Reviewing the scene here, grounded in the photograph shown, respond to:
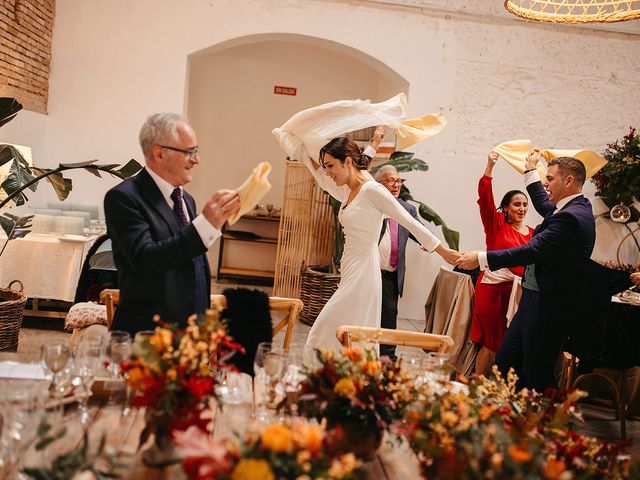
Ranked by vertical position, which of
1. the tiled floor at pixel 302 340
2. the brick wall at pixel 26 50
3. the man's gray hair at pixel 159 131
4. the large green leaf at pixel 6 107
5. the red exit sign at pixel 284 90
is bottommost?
the tiled floor at pixel 302 340

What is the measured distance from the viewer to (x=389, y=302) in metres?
5.48

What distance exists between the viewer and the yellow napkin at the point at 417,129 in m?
5.22

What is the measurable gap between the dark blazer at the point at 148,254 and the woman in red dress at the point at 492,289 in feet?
10.8

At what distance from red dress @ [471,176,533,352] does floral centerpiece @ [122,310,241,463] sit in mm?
3983

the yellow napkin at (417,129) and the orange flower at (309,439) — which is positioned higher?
the yellow napkin at (417,129)

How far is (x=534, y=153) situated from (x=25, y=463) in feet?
13.6

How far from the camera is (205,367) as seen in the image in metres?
1.72

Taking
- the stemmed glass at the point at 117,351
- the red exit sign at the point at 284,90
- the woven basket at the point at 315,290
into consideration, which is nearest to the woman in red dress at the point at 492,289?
the woven basket at the point at 315,290

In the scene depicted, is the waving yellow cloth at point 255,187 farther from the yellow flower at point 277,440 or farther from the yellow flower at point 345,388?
the yellow flower at point 277,440

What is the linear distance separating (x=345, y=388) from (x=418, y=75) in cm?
656

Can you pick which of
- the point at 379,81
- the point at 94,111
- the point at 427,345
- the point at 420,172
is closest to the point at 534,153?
the point at 427,345

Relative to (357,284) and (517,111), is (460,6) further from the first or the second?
(357,284)

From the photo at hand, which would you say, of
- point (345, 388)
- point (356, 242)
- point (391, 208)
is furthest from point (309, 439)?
point (356, 242)

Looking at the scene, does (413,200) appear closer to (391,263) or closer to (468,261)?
(391,263)
